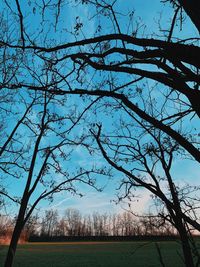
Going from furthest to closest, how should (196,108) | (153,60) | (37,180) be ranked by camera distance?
(37,180) → (153,60) → (196,108)

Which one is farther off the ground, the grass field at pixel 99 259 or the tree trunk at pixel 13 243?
the grass field at pixel 99 259

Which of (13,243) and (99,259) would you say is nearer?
(13,243)

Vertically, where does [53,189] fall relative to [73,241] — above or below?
below

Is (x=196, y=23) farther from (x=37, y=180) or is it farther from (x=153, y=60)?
(x=37, y=180)

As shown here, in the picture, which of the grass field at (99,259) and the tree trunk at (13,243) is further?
the grass field at (99,259)

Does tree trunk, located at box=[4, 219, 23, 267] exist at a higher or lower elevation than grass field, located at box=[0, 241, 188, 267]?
lower

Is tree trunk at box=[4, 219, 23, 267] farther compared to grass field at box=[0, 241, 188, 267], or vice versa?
grass field at box=[0, 241, 188, 267]

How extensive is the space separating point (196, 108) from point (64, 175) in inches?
469

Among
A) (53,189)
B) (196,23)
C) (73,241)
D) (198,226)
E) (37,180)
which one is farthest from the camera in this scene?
(73,241)

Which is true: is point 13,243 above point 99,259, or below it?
below

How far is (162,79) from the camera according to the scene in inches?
74.5

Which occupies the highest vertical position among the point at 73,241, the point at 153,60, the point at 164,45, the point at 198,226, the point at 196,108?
the point at 73,241

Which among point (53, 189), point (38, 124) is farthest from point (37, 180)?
point (38, 124)

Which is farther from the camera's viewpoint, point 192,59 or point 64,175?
point 64,175
